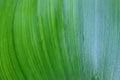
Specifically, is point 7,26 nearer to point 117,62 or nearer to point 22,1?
point 22,1

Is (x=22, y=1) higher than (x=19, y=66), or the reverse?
(x=22, y=1)

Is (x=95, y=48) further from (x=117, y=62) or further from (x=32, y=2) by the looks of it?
(x=32, y=2)

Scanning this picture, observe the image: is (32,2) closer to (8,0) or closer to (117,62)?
(8,0)

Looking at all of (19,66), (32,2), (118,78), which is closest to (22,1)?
(32,2)

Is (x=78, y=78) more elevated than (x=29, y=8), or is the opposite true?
(x=29, y=8)

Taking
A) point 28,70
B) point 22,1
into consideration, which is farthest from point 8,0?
point 28,70
